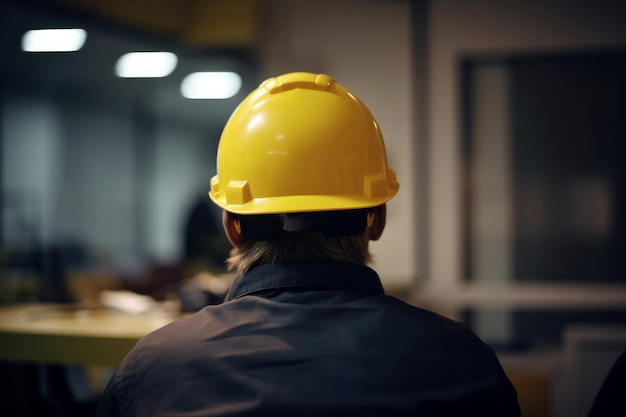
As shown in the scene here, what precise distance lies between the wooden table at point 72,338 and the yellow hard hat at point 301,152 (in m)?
1.25

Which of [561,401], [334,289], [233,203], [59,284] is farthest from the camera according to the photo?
[59,284]

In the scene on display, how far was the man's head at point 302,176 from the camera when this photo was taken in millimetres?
1482

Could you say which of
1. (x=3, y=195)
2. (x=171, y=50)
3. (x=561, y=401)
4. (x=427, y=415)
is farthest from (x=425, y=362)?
(x=3, y=195)

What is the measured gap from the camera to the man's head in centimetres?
148

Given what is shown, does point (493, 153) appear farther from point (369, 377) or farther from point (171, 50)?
point (369, 377)

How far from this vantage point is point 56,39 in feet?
16.9

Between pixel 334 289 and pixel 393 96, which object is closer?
pixel 334 289

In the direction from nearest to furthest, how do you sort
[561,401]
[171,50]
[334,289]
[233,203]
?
[334,289]
[233,203]
[561,401]
[171,50]

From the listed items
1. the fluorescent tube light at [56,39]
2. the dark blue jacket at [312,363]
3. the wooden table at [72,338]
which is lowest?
the wooden table at [72,338]

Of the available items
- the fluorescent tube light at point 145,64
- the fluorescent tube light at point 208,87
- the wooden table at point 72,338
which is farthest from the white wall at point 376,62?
the fluorescent tube light at point 208,87

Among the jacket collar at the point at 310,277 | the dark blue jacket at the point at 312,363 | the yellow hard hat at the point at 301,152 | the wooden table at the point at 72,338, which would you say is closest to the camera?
the dark blue jacket at the point at 312,363

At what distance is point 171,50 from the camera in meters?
6.41

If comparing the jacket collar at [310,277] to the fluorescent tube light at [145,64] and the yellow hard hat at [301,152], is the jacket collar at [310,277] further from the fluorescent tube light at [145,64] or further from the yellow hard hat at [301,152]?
the fluorescent tube light at [145,64]

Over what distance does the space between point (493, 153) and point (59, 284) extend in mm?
2897
